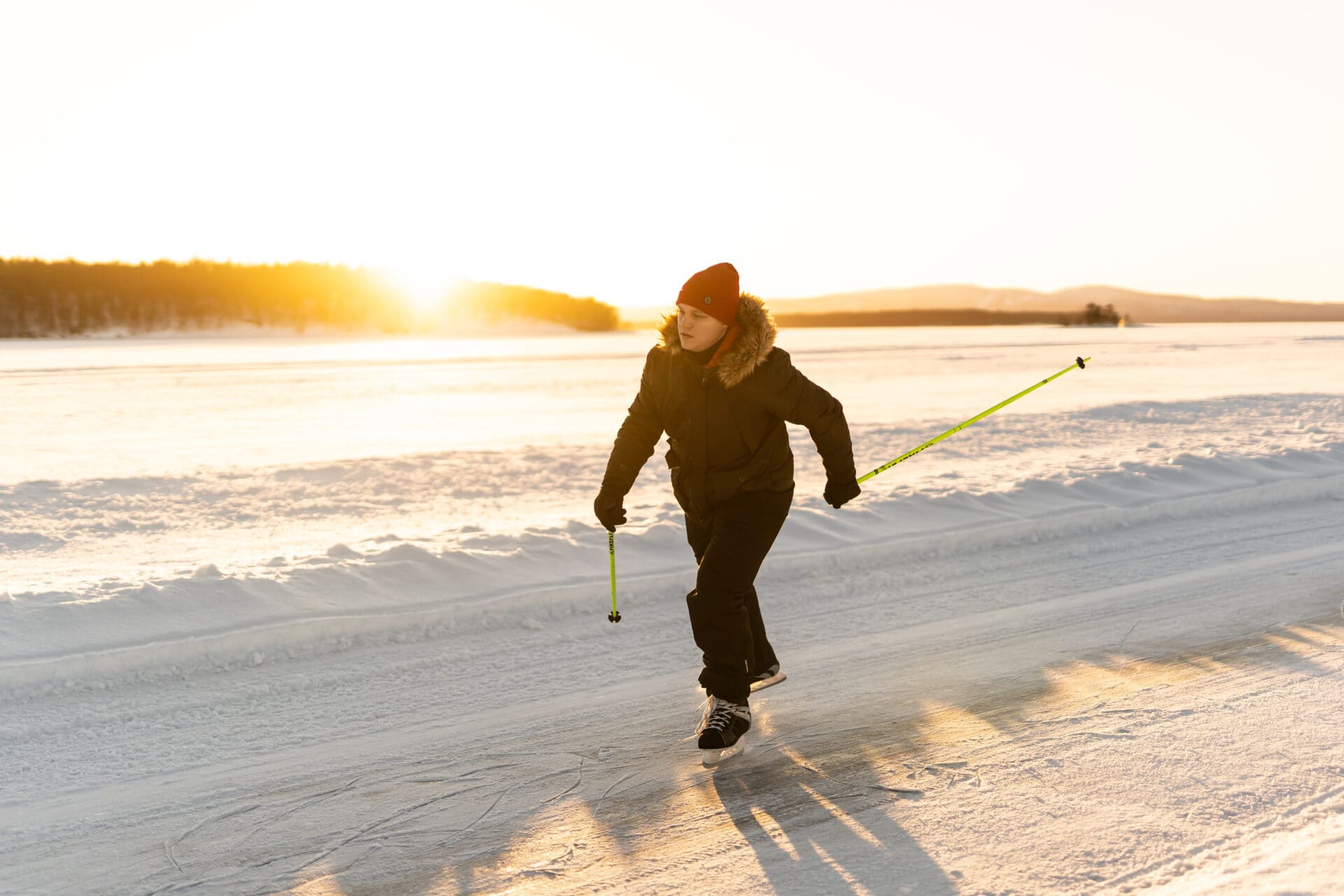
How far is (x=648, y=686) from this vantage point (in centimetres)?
434

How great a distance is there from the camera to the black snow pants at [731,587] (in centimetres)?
376

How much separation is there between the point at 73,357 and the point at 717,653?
35.8m

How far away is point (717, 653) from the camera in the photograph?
149 inches

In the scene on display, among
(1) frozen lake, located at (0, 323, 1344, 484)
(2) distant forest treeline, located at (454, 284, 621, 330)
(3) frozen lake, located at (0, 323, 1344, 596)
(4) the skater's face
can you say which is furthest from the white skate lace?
(2) distant forest treeline, located at (454, 284, 621, 330)

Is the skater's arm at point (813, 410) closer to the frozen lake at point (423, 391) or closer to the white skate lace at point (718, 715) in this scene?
the white skate lace at point (718, 715)

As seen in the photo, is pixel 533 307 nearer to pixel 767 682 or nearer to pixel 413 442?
pixel 413 442

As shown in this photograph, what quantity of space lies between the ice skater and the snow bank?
1.70m

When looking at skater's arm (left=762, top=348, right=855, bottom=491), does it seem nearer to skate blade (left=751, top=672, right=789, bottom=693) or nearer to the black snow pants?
the black snow pants

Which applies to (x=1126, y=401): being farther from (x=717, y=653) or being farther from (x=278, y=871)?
(x=278, y=871)

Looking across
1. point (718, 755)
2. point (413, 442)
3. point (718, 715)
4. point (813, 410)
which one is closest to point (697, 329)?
point (813, 410)

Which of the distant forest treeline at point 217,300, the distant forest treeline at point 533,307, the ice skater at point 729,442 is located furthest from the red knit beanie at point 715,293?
the distant forest treeline at point 533,307

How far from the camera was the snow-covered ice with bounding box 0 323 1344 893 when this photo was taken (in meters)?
2.89

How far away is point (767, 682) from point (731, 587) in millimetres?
709

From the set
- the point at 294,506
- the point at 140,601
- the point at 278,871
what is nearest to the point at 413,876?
the point at 278,871
